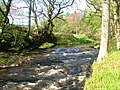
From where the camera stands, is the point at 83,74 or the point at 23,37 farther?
the point at 23,37

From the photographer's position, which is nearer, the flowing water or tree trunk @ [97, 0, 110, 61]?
the flowing water

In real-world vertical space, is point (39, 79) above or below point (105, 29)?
below

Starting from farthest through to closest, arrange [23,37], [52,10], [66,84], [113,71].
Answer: [52,10]
[23,37]
[66,84]
[113,71]

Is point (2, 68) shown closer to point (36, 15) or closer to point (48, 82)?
point (48, 82)

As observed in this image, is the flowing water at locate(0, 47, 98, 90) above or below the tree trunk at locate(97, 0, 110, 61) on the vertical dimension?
below

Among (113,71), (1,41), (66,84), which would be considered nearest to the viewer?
(113,71)

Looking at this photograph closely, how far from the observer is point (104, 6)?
15.9 metres

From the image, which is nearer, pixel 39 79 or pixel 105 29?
pixel 39 79

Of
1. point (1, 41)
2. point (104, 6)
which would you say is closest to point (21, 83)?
point (104, 6)

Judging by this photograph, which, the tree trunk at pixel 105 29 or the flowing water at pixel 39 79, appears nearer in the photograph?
the flowing water at pixel 39 79

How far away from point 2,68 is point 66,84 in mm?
6870

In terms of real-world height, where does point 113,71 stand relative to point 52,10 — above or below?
below

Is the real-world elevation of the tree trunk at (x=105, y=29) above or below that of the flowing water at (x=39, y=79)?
above

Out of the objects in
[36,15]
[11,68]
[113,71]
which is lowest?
[11,68]
